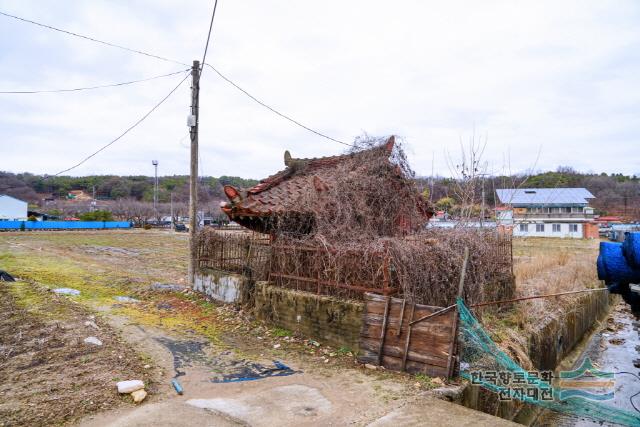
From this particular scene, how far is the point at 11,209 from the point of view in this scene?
229 feet

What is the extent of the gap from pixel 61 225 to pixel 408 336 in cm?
6468

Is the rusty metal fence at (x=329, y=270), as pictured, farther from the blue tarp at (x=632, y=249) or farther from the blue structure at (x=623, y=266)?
the blue tarp at (x=632, y=249)

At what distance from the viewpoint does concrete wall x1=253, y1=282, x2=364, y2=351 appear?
705 cm

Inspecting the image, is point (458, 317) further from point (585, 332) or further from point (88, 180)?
point (88, 180)

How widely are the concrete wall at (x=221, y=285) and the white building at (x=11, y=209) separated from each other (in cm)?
7376

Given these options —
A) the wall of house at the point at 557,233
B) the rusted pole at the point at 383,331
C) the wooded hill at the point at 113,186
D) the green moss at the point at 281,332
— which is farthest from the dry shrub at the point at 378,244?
the wooded hill at the point at 113,186

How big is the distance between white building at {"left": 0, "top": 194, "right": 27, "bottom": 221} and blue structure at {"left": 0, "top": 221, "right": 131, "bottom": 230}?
16766 millimetres

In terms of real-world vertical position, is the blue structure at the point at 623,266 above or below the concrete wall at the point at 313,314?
above

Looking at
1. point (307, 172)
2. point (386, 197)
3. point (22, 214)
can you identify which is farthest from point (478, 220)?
point (22, 214)

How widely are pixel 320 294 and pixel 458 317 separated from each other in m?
2.80

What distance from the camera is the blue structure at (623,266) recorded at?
16.5 ft

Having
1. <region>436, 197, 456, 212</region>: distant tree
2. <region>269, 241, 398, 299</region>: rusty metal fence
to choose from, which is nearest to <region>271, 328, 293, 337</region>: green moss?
<region>269, 241, 398, 299</region>: rusty metal fence

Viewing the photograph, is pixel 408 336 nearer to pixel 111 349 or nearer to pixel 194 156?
pixel 111 349

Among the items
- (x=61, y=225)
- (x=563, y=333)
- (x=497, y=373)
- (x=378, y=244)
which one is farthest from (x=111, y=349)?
(x=61, y=225)
